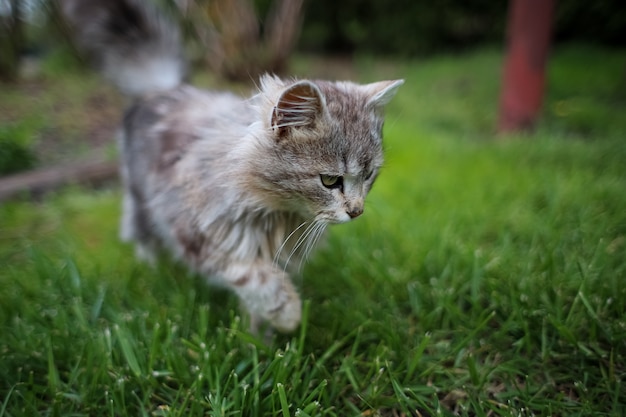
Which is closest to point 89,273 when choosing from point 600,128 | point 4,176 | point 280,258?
point 280,258

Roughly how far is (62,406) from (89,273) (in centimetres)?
91

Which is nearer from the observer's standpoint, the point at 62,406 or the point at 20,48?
the point at 62,406

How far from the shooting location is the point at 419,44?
9.02 m

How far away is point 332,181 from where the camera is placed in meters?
1.64

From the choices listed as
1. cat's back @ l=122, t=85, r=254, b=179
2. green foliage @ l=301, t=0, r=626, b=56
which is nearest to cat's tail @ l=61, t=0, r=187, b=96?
cat's back @ l=122, t=85, r=254, b=179

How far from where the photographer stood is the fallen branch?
128 inches

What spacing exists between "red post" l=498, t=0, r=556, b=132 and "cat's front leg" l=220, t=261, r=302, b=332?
3652 mm

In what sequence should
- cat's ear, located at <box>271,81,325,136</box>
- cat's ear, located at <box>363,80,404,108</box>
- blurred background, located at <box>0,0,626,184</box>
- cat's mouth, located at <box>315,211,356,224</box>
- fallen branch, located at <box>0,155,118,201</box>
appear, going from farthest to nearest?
blurred background, located at <box>0,0,626,184</box>, fallen branch, located at <box>0,155,118,201</box>, cat's ear, located at <box>363,80,404,108</box>, cat's mouth, located at <box>315,211,356,224</box>, cat's ear, located at <box>271,81,325,136</box>

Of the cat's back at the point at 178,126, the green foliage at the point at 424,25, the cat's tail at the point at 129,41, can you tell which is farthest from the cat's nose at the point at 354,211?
the green foliage at the point at 424,25

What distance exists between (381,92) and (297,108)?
0.36 metres

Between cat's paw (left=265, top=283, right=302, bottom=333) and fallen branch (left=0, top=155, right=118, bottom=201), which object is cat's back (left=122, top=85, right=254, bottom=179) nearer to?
cat's paw (left=265, top=283, right=302, bottom=333)

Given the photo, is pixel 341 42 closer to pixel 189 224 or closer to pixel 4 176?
pixel 4 176

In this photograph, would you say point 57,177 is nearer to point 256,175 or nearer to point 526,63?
point 256,175

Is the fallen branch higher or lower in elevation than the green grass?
higher
